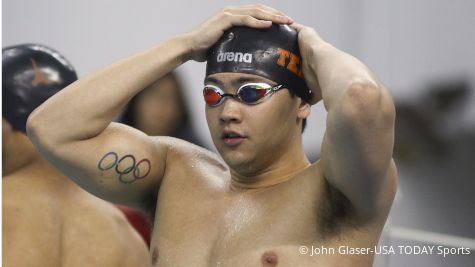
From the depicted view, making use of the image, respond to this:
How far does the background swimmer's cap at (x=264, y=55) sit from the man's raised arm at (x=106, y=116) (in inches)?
2.2

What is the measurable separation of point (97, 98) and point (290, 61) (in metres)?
0.56

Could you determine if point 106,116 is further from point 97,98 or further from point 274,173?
point 274,173

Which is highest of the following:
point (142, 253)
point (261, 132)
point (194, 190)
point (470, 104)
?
point (261, 132)

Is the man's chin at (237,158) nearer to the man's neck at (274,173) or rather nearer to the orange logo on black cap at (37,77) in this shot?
the man's neck at (274,173)

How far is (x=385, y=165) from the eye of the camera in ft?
6.30

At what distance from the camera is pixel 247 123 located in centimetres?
212

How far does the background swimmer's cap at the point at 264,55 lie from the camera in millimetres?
2158

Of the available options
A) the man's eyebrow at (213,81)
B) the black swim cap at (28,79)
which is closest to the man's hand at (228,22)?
the man's eyebrow at (213,81)

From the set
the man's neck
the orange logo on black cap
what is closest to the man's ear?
the man's neck

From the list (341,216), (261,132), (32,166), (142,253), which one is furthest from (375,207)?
(32,166)

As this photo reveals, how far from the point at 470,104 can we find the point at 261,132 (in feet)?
5.76

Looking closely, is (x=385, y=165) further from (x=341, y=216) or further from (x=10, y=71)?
(x=10, y=71)

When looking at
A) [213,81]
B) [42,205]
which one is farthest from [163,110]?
[213,81]

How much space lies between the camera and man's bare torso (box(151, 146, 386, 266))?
205 cm
